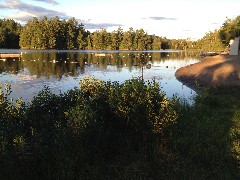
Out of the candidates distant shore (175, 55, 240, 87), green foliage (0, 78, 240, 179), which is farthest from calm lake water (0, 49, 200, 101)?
green foliage (0, 78, 240, 179)

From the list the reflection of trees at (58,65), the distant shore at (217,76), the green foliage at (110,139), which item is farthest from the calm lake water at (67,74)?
the green foliage at (110,139)

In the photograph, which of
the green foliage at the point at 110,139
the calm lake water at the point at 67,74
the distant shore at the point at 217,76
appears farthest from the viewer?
the distant shore at the point at 217,76

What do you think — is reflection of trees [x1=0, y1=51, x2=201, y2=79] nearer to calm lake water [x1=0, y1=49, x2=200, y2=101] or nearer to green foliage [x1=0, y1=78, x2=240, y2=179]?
calm lake water [x1=0, y1=49, x2=200, y2=101]

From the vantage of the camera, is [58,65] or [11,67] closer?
[11,67]

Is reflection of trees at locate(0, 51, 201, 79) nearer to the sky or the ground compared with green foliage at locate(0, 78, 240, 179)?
nearer to the sky

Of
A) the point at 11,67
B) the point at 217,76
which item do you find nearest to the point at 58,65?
the point at 11,67

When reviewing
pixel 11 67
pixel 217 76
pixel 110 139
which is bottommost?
pixel 110 139

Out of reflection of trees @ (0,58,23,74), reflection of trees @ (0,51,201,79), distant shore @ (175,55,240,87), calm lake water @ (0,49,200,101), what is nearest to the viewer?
calm lake water @ (0,49,200,101)

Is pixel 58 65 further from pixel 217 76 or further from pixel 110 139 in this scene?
pixel 110 139

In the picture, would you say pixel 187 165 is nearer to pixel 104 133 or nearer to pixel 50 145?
pixel 104 133

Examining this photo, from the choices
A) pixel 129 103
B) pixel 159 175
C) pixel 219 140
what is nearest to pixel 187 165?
pixel 159 175

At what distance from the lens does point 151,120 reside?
50.2 ft

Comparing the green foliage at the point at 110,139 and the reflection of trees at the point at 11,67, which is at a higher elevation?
the reflection of trees at the point at 11,67

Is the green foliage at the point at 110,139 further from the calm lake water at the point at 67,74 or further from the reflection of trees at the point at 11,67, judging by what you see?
the reflection of trees at the point at 11,67
